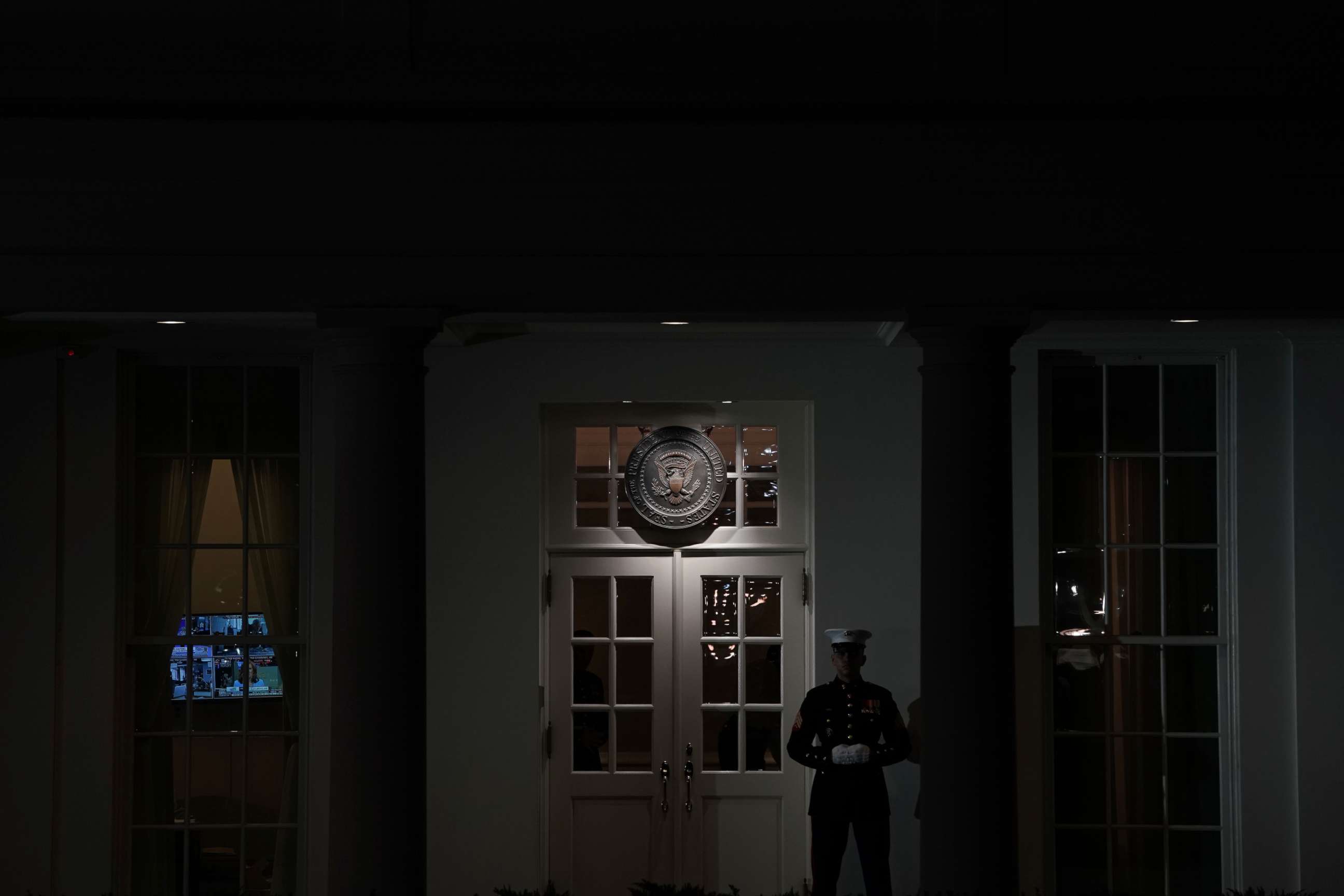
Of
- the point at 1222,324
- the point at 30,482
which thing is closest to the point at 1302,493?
the point at 1222,324

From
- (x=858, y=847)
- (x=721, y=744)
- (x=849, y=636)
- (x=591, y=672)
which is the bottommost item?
(x=858, y=847)

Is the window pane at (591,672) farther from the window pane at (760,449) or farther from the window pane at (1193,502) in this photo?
the window pane at (1193,502)

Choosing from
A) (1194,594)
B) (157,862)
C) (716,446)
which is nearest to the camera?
(157,862)

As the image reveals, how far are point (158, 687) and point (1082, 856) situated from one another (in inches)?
195

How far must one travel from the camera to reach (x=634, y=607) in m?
6.58

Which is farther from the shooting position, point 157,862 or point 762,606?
point 762,606

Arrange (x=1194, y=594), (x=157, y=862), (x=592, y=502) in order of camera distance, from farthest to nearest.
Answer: (x=592, y=502) < (x=1194, y=594) < (x=157, y=862)

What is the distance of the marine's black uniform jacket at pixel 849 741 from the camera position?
18.5 ft

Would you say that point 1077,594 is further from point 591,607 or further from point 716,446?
point 591,607

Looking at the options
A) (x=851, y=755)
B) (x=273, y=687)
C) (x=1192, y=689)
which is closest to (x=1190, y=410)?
(x=1192, y=689)

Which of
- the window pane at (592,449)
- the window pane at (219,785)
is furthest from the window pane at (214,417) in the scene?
the window pane at (592,449)

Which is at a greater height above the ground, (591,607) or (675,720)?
(591,607)

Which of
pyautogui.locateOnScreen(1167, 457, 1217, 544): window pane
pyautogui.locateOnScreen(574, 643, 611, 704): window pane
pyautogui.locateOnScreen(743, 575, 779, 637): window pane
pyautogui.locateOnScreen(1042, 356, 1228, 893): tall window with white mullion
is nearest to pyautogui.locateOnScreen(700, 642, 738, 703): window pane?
pyautogui.locateOnScreen(743, 575, 779, 637): window pane

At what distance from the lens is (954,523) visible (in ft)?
13.5
